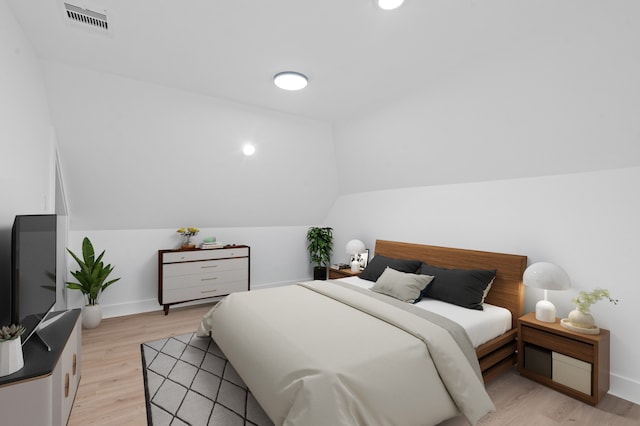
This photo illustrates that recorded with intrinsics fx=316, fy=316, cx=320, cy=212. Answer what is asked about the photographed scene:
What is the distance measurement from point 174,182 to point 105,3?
236 centimetres

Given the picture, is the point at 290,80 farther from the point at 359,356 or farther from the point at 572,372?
the point at 572,372

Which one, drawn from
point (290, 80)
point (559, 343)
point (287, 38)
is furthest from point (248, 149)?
point (559, 343)

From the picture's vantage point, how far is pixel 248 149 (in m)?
4.23

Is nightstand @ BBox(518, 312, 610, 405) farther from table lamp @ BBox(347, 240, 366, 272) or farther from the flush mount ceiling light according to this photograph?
the flush mount ceiling light

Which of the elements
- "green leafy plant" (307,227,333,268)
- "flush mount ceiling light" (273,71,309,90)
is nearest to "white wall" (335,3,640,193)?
"flush mount ceiling light" (273,71,309,90)

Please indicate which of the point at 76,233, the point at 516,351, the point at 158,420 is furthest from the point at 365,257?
the point at 76,233

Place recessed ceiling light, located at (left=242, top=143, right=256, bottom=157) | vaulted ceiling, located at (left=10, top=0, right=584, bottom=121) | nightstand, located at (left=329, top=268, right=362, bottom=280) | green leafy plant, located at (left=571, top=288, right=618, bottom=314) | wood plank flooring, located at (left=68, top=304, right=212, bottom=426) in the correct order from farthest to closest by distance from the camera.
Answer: nightstand, located at (left=329, top=268, right=362, bottom=280)
recessed ceiling light, located at (left=242, top=143, right=256, bottom=157)
green leafy plant, located at (left=571, top=288, right=618, bottom=314)
wood plank flooring, located at (left=68, top=304, right=212, bottom=426)
vaulted ceiling, located at (left=10, top=0, right=584, bottom=121)

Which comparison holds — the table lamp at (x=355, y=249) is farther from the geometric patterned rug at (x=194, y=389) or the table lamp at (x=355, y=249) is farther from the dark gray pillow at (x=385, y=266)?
the geometric patterned rug at (x=194, y=389)

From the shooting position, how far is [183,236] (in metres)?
4.59

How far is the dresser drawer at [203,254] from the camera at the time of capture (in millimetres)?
4168

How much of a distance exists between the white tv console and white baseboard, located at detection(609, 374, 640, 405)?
375 cm

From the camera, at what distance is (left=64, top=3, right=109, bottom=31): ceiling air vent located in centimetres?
215

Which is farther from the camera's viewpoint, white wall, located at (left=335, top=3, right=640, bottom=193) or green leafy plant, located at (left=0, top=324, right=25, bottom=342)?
white wall, located at (left=335, top=3, right=640, bottom=193)

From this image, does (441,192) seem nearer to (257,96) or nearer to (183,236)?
(257,96)
